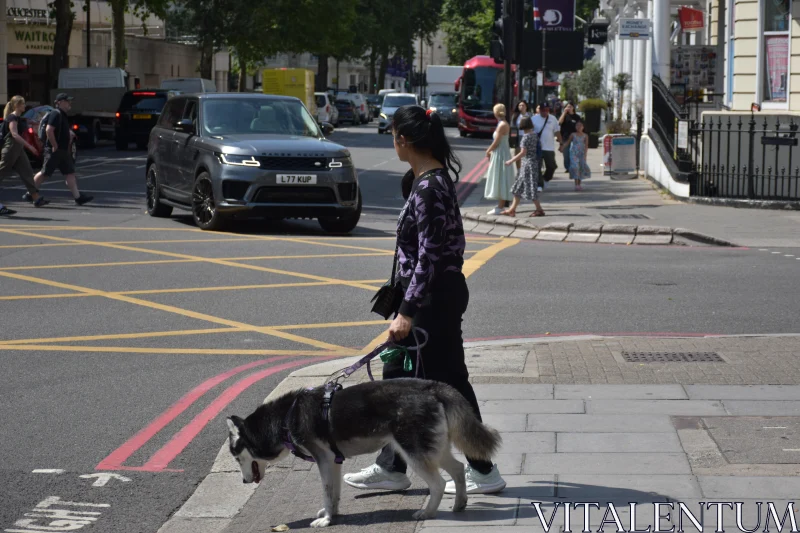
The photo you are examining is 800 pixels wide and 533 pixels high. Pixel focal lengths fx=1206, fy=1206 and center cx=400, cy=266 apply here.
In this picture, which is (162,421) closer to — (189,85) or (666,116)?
(666,116)

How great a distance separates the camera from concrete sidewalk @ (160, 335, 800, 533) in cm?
505

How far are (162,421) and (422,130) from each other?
110 inches

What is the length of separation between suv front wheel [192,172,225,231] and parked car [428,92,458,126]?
48173mm

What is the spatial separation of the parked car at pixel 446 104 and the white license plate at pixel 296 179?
48851mm

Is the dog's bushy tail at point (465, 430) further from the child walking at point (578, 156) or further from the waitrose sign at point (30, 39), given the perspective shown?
the waitrose sign at point (30, 39)

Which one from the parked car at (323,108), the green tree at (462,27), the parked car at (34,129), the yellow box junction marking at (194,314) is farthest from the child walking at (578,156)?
the green tree at (462,27)

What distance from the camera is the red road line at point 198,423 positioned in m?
6.40

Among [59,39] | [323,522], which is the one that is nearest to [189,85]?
[59,39]

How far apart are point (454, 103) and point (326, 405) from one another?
2411 inches

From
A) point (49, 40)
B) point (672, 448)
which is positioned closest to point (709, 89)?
point (672, 448)

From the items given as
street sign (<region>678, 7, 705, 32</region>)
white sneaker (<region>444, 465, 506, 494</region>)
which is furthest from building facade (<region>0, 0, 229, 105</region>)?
white sneaker (<region>444, 465, 506, 494</region>)

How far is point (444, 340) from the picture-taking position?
5.45 metres

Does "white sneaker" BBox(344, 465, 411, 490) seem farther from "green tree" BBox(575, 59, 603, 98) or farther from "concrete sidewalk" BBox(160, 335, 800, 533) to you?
"green tree" BBox(575, 59, 603, 98)

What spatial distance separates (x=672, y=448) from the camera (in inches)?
232
